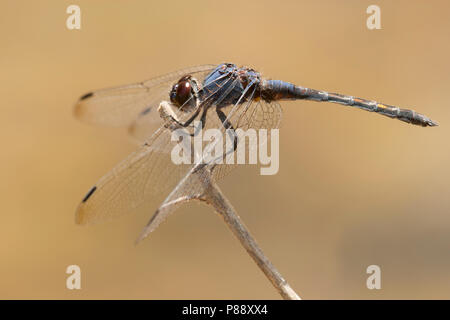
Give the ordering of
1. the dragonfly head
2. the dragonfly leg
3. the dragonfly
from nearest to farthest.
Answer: the dragonfly
the dragonfly leg
the dragonfly head

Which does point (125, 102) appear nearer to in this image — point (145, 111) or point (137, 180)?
point (145, 111)

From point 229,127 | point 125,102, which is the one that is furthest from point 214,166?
point 125,102

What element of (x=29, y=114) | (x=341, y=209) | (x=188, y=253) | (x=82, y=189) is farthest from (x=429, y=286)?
(x=29, y=114)

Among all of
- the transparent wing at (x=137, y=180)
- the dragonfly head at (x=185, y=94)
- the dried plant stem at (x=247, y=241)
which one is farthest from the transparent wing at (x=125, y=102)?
the dried plant stem at (x=247, y=241)

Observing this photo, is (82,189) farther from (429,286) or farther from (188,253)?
(429,286)

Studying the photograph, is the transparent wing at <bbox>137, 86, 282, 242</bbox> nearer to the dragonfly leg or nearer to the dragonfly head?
the dragonfly leg

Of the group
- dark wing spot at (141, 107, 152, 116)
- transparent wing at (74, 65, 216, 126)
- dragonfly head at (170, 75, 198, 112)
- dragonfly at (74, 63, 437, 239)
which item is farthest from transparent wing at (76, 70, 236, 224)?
dark wing spot at (141, 107, 152, 116)

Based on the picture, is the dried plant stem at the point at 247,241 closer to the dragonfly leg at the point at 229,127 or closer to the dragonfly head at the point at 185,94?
the dragonfly leg at the point at 229,127
